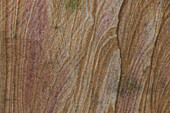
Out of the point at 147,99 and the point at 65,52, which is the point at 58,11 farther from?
the point at 147,99

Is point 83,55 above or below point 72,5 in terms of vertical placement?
below

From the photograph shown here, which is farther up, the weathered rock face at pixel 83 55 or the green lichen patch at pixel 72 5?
the green lichen patch at pixel 72 5

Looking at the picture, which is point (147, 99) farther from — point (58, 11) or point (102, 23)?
point (58, 11)

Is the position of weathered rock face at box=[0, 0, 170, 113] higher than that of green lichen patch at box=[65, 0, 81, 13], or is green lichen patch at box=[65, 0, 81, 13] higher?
green lichen patch at box=[65, 0, 81, 13]

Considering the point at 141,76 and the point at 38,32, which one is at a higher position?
the point at 38,32

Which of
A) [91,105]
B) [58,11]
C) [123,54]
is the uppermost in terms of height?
[58,11]


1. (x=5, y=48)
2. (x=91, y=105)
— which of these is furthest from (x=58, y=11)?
(x=91, y=105)

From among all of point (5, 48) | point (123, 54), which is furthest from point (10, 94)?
point (123, 54)
